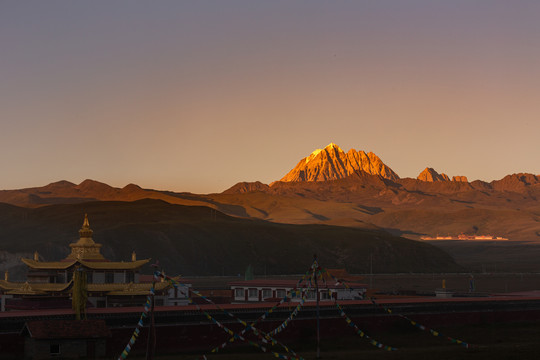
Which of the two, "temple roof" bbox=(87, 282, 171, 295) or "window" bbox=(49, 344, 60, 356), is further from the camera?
"temple roof" bbox=(87, 282, 171, 295)

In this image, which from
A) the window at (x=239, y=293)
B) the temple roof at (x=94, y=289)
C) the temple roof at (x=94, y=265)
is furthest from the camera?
the window at (x=239, y=293)

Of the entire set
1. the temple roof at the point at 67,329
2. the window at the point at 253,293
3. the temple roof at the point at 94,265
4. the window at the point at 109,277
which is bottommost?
the temple roof at the point at 67,329

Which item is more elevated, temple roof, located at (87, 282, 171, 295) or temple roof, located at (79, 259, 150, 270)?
temple roof, located at (79, 259, 150, 270)

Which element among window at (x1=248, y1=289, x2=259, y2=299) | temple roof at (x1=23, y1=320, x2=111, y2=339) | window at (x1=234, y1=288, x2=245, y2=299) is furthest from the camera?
window at (x1=234, y1=288, x2=245, y2=299)

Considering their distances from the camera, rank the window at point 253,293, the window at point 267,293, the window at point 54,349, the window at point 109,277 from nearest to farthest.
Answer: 1. the window at point 54,349
2. the window at point 109,277
3. the window at point 267,293
4. the window at point 253,293

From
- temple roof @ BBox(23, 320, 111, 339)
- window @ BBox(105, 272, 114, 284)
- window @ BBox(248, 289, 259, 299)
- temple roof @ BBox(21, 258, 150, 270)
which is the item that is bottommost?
temple roof @ BBox(23, 320, 111, 339)

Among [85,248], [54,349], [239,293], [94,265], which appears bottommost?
[54,349]

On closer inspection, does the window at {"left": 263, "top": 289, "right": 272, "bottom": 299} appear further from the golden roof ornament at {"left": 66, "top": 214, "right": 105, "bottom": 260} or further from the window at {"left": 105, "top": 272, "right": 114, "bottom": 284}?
the window at {"left": 105, "top": 272, "right": 114, "bottom": 284}

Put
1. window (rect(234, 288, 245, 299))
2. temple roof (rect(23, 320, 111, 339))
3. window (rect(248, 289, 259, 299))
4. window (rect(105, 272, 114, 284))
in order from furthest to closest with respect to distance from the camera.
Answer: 1. window (rect(234, 288, 245, 299))
2. window (rect(248, 289, 259, 299))
3. window (rect(105, 272, 114, 284))
4. temple roof (rect(23, 320, 111, 339))

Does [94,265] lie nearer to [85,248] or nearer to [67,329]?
[85,248]

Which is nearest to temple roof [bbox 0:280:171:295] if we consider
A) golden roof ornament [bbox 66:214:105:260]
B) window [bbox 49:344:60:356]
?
golden roof ornament [bbox 66:214:105:260]

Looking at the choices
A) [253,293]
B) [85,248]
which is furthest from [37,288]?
[253,293]

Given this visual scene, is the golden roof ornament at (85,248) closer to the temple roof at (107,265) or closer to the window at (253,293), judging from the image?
the temple roof at (107,265)

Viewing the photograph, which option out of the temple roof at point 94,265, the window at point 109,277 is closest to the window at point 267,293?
the temple roof at point 94,265
